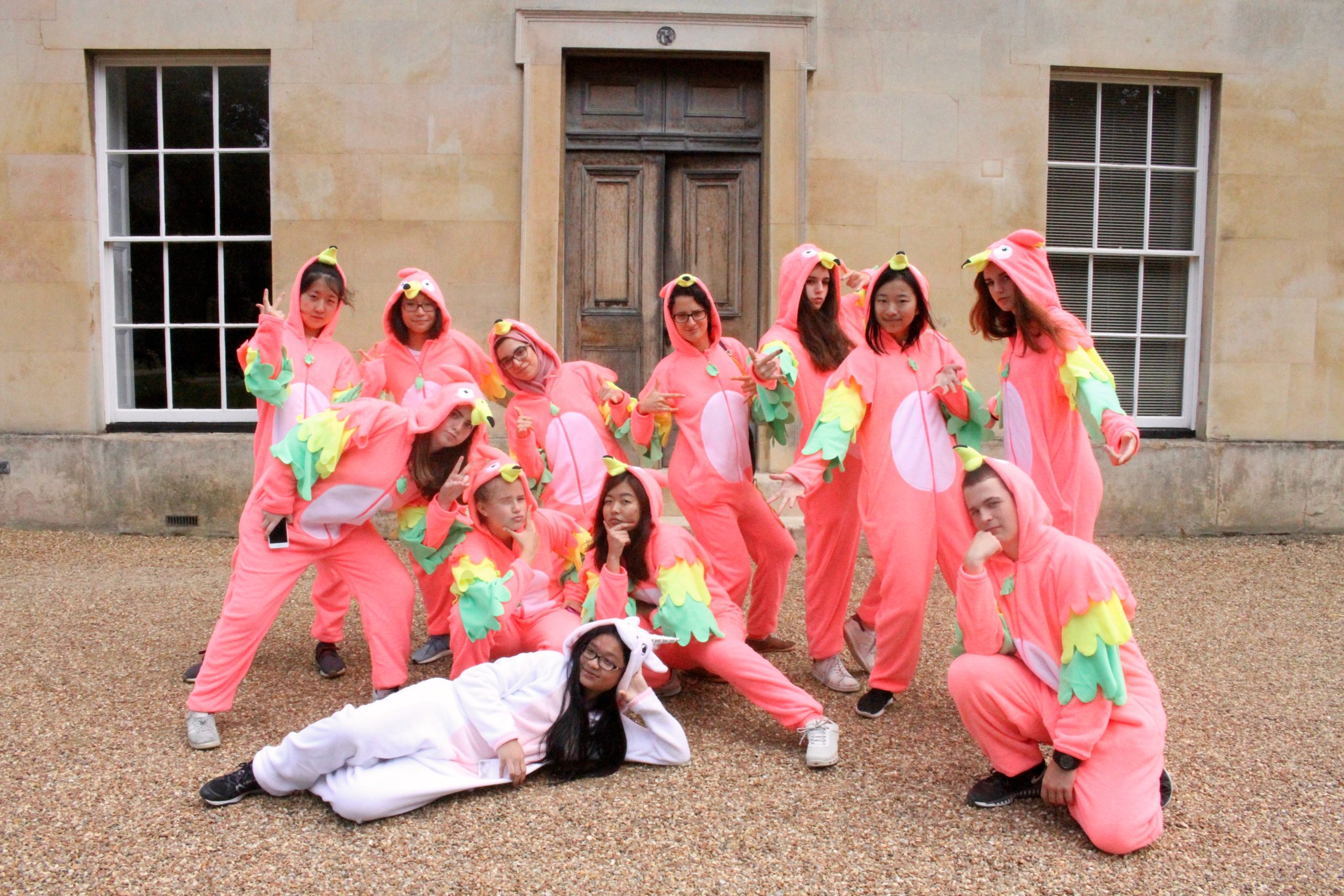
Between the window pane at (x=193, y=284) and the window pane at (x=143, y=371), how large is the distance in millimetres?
123

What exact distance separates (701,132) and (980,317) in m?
3.69

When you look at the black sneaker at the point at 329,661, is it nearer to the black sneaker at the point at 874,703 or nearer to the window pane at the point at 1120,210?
the black sneaker at the point at 874,703

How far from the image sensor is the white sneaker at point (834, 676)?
4.27 meters

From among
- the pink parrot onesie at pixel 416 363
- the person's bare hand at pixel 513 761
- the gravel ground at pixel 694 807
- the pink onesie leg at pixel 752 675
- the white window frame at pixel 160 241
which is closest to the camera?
the gravel ground at pixel 694 807

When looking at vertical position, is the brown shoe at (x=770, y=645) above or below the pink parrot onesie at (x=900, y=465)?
below

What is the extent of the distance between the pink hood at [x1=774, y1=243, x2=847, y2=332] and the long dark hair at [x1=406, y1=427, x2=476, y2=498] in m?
1.42

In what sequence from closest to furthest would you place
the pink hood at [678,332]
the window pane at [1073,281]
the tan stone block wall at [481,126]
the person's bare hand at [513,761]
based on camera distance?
the person's bare hand at [513,761]
the pink hood at [678,332]
the tan stone block wall at [481,126]
the window pane at [1073,281]

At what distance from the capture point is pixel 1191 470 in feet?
24.4

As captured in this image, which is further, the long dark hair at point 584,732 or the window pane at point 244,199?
the window pane at point 244,199

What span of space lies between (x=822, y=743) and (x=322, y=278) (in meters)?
2.83

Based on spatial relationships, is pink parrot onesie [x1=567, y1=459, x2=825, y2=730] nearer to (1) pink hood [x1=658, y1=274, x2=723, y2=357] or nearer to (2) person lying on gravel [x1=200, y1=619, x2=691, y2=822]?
(2) person lying on gravel [x1=200, y1=619, x2=691, y2=822]

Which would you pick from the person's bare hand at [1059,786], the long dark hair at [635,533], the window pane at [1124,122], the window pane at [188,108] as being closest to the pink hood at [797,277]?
the long dark hair at [635,533]

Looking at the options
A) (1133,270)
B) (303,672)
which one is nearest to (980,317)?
(303,672)

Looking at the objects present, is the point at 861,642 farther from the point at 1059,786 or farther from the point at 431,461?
the point at 431,461
